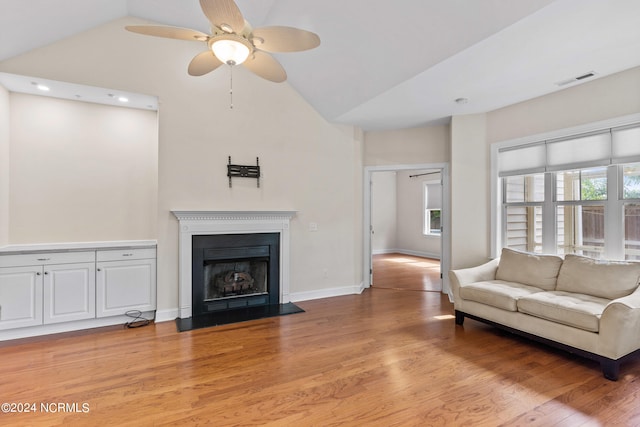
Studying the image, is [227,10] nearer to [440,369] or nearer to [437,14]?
[437,14]

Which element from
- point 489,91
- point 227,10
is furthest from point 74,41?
point 489,91

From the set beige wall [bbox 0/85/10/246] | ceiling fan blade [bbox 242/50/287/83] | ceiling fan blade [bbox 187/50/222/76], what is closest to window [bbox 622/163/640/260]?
ceiling fan blade [bbox 242/50/287/83]

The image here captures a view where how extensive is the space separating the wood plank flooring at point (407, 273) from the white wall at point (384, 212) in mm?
912

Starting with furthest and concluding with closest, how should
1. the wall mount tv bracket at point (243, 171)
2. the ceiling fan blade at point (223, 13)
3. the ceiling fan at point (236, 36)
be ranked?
1. the wall mount tv bracket at point (243, 171)
2. the ceiling fan at point (236, 36)
3. the ceiling fan blade at point (223, 13)

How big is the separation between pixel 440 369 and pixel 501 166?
310cm

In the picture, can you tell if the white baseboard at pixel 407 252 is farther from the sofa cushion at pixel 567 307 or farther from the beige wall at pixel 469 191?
the sofa cushion at pixel 567 307

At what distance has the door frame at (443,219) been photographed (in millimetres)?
5053

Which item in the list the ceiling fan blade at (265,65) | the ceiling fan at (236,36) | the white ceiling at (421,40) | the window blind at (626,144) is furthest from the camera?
the window blind at (626,144)

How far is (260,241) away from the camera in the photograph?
4398 millimetres

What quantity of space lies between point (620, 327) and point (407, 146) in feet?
11.9

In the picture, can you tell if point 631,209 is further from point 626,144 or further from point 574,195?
point 626,144

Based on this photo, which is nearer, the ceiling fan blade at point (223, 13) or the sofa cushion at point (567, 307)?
the ceiling fan blade at point (223, 13)

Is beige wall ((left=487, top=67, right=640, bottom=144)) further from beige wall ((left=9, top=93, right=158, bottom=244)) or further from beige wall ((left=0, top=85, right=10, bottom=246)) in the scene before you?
beige wall ((left=0, top=85, right=10, bottom=246))

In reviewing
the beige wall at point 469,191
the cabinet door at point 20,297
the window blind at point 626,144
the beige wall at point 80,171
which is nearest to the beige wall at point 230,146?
the beige wall at point 80,171
